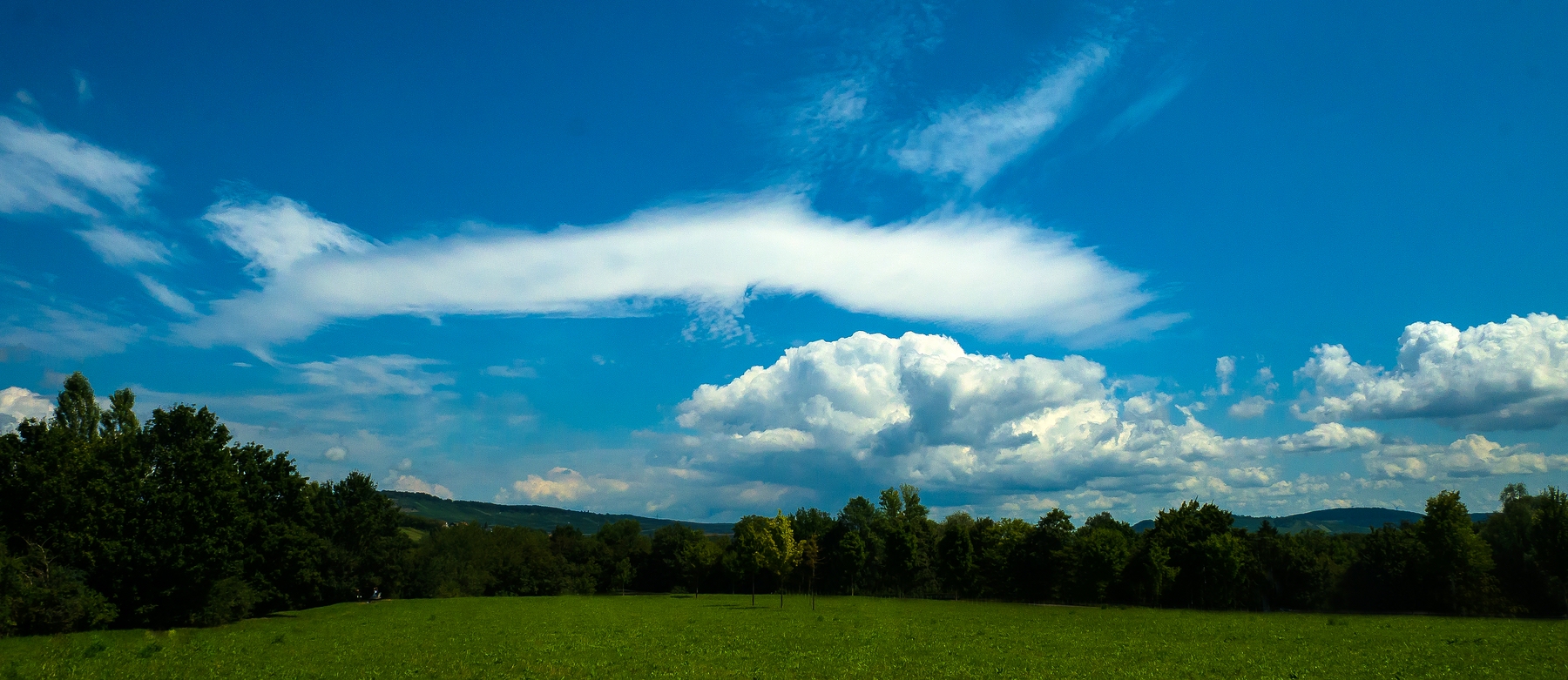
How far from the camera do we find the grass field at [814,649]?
25.4 meters

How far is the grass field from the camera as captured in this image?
25359mm

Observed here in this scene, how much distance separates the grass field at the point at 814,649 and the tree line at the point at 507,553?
4668 mm

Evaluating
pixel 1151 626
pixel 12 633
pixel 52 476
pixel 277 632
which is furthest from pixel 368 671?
pixel 1151 626

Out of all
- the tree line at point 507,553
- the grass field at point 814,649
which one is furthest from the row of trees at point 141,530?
the grass field at point 814,649

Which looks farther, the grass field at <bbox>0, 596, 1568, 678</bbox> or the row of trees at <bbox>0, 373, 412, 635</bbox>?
the row of trees at <bbox>0, 373, 412, 635</bbox>

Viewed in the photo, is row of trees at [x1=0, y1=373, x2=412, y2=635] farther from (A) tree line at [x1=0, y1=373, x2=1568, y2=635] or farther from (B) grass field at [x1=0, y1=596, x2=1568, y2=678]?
(B) grass field at [x1=0, y1=596, x2=1568, y2=678]

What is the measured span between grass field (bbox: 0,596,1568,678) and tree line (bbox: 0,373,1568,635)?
15.3ft

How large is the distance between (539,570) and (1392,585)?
10020cm

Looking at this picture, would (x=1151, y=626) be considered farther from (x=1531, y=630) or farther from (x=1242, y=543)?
(x=1242, y=543)

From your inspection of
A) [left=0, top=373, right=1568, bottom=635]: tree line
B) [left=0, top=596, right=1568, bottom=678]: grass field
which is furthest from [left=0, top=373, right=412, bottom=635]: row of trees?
[left=0, top=596, right=1568, bottom=678]: grass field

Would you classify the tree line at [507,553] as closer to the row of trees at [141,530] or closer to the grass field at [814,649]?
the row of trees at [141,530]

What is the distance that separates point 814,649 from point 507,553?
95005 mm

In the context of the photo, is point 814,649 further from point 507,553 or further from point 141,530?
point 507,553

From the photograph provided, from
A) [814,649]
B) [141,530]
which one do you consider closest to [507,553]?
[141,530]
